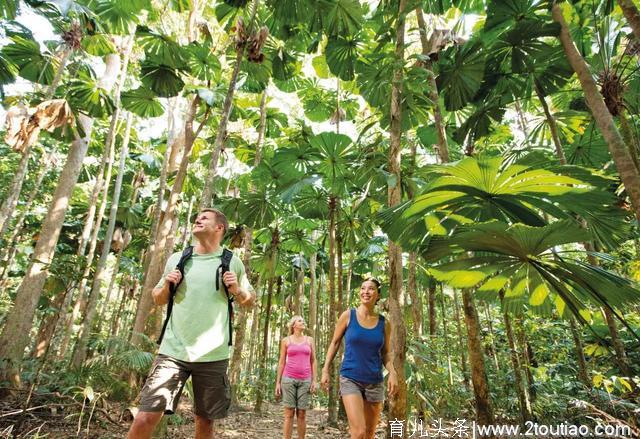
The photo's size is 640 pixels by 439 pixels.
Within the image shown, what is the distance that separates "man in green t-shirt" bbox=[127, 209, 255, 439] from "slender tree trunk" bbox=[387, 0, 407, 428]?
134 cm

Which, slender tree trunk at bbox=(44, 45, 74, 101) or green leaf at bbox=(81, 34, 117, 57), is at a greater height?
green leaf at bbox=(81, 34, 117, 57)

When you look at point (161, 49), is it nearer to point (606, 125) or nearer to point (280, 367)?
point (280, 367)

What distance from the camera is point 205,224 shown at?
2.55 meters

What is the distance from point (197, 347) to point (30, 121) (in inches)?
181

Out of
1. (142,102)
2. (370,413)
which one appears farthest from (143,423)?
(142,102)

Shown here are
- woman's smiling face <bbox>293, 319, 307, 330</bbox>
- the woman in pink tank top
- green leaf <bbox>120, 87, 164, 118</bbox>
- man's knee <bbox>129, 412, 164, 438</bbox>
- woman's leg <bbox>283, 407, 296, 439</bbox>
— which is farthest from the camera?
green leaf <bbox>120, 87, 164, 118</bbox>

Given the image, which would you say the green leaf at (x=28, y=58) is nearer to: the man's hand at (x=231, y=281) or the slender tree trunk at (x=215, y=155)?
the slender tree trunk at (x=215, y=155)

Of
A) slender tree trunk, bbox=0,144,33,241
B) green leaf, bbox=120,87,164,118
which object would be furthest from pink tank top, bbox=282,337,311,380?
green leaf, bbox=120,87,164,118

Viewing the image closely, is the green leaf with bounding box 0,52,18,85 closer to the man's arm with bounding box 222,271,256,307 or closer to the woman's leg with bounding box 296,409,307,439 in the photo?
the man's arm with bounding box 222,271,256,307

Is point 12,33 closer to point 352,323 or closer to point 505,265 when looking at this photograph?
point 352,323

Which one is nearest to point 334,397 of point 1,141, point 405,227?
point 405,227

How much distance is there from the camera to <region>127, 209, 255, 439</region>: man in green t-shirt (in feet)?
7.13

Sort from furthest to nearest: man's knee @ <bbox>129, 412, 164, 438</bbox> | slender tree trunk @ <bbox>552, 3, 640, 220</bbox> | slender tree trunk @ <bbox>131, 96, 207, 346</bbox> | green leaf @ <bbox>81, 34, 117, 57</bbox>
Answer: green leaf @ <bbox>81, 34, 117, 57</bbox> < slender tree trunk @ <bbox>131, 96, 207, 346</bbox> < slender tree trunk @ <bbox>552, 3, 640, 220</bbox> < man's knee @ <bbox>129, 412, 164, 438</bbox>

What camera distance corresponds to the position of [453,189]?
2.20 meters
